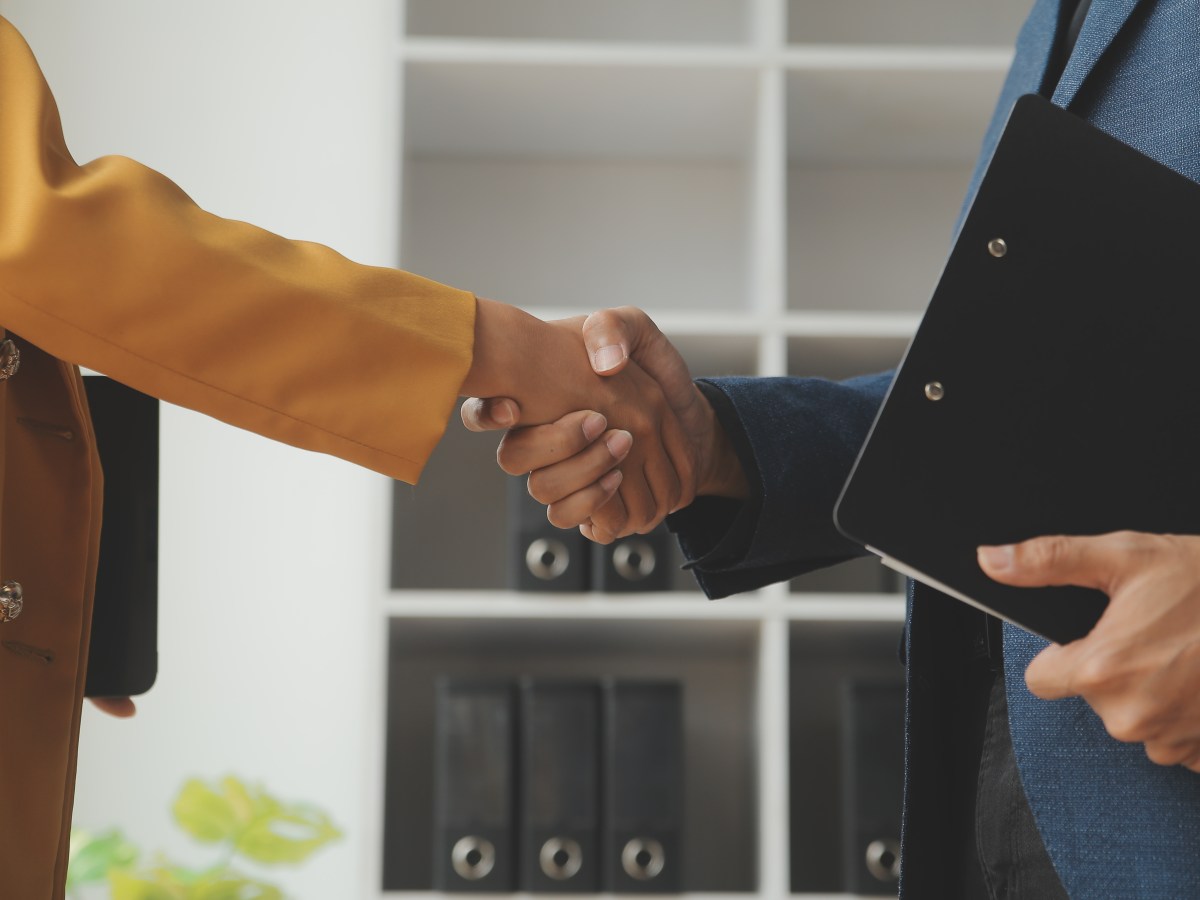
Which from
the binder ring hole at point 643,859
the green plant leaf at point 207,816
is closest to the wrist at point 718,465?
the binder ring hole at point 643,859

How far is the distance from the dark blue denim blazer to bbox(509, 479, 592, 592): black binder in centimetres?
64

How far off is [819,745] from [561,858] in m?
0.59

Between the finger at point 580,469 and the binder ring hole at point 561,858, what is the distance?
79 cm

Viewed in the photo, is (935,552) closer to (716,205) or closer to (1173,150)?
(1173,150)

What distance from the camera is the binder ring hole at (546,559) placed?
1.68 m

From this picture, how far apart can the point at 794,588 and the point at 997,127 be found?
1.13 meters

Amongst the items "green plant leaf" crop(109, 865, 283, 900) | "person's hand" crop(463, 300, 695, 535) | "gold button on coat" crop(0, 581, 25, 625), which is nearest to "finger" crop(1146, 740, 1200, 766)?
"person's hand" crop(463, 300, 695, 535)

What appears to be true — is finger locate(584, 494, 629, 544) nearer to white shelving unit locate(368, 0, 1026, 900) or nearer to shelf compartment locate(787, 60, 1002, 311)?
white shelving unit locate(368, 0, 1026, 900)

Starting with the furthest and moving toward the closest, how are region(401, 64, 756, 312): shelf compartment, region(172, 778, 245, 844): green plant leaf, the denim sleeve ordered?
region(401, 64, 756, 312): shelf compartment, region(172, 778, 245, 844): green plant leaf, the denim sleeve

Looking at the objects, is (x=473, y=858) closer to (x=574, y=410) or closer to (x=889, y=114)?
(x=574, y=410)

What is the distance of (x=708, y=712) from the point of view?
203cm

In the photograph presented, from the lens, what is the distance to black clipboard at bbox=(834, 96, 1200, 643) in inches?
24.7

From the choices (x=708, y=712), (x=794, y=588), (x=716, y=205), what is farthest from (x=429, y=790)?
(x=716, y=205)

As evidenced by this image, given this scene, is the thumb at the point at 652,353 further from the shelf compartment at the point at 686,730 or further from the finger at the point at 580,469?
the shelf compartment at the point at 686,730
